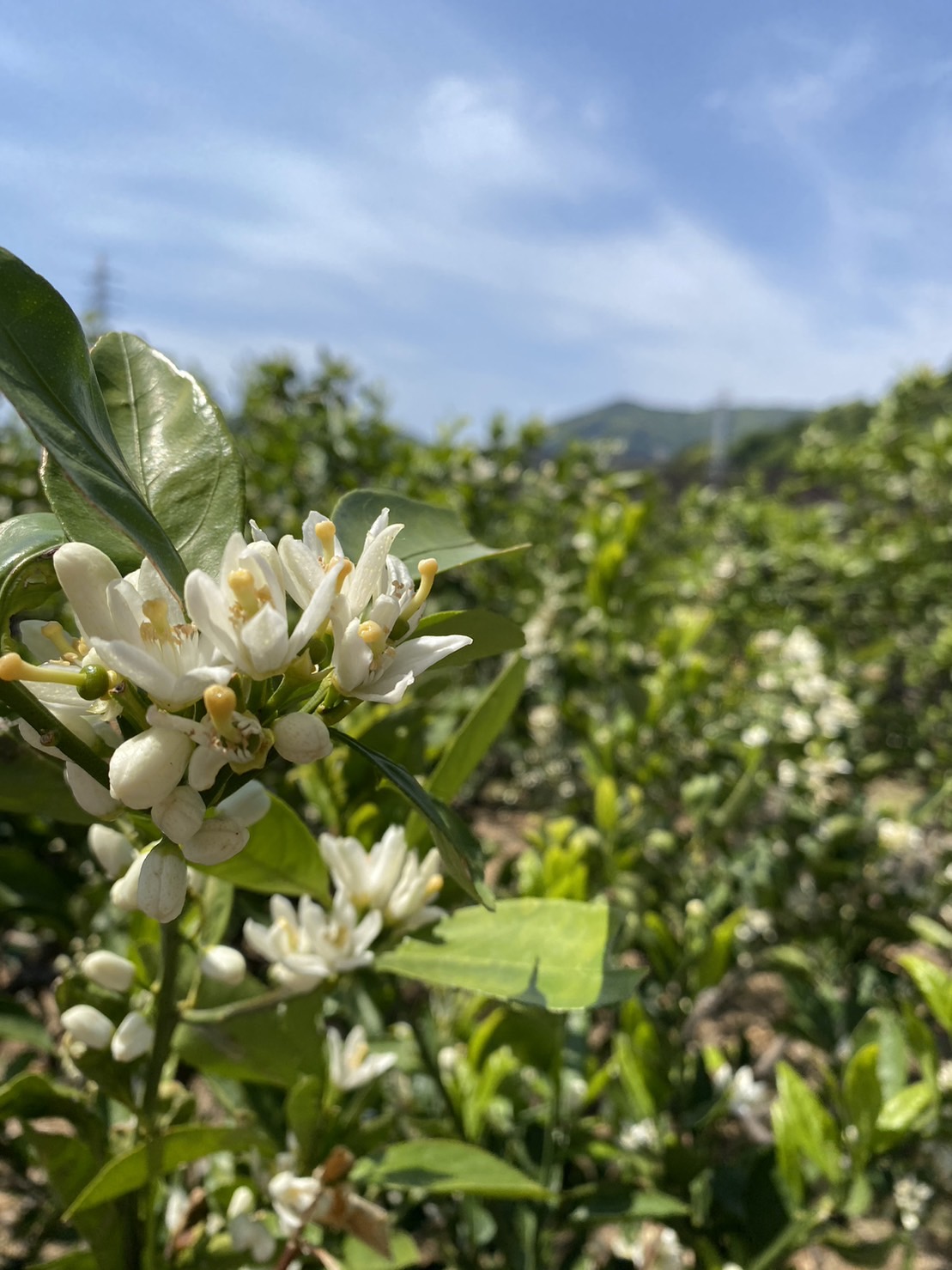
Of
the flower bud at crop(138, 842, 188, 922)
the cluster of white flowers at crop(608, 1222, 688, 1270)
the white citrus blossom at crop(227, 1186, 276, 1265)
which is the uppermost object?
the flower bud at crop(138, 842, 188, 922)

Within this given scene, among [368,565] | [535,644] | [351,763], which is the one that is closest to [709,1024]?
[535,644]

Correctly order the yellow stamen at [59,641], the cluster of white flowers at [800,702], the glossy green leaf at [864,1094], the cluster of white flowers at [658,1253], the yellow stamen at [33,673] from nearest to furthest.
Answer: the yellow stamen at [33,673] → the yellow stamen at [59,641] → the glossy green leaf at [864,1094] → the cluster of white flowers at [658,1253] → the cluster of white flowers at [800,702]

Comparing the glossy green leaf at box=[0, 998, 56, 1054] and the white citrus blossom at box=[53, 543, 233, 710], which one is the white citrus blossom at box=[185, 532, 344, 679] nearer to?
the white citrus blossom at box=[53, 543, 233, 710]

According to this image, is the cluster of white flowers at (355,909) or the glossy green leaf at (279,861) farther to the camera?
the cluster of white flowers at (355,909)

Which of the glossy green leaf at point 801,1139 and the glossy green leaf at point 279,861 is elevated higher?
the glossy green leaf at point 279,861

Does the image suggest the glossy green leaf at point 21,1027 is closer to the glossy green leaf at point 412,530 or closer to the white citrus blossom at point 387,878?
the white citrus blossom at point 387,878

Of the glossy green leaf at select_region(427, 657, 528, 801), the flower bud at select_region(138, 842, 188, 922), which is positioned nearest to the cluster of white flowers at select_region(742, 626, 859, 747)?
the glossy green leaf at select_region(427, 657, 528, 801)

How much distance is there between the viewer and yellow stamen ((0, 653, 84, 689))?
43cm

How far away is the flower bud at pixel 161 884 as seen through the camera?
513mm

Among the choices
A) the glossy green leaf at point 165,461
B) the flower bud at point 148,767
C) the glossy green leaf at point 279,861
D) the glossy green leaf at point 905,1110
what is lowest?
the glossy green leaf at point 905,1110

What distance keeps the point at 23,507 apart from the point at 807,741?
2.89 meters

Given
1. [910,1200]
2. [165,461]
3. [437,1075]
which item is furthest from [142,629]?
[910,1200]

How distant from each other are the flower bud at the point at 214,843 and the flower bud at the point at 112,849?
0.98ft

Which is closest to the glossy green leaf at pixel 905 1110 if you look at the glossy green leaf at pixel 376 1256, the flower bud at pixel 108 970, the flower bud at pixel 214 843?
the glossy green leaf at pixel 376 1256
